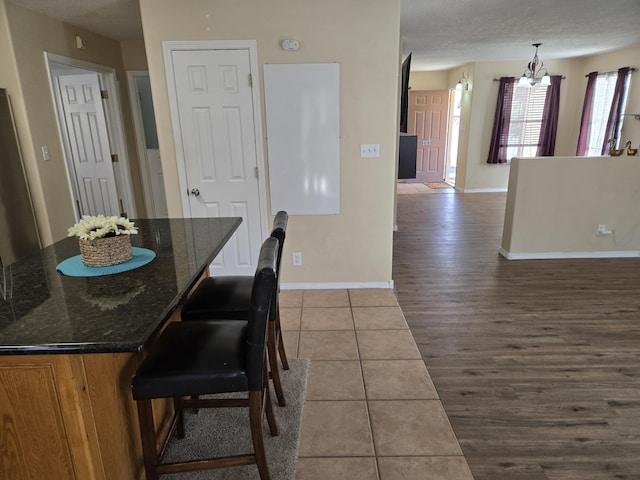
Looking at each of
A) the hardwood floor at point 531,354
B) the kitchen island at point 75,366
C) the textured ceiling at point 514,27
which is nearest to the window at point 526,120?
the textured ceiling at point 514,27

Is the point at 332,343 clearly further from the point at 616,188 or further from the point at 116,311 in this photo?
the point at 616,188

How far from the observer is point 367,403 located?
211 cm

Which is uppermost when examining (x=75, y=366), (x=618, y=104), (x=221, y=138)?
(x=618, y=104)

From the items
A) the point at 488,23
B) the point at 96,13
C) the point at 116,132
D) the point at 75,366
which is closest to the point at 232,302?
the point at 75,366

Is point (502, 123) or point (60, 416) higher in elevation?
point (502, 123)

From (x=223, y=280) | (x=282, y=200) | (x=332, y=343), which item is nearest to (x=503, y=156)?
(x=282, y=200)

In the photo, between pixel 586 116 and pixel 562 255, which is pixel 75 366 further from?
pixel 586 116

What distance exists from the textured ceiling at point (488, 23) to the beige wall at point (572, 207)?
1429 mm

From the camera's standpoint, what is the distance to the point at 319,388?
224 cm

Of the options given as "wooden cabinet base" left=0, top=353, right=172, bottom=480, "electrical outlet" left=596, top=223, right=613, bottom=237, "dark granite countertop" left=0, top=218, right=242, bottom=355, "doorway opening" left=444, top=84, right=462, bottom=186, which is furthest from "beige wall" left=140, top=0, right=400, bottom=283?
"doorway opening" left=444, top=84, right=462, bottom=186

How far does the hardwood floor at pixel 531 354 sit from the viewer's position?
1790 mm

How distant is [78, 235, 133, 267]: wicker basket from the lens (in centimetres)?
158

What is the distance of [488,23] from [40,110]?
453cm

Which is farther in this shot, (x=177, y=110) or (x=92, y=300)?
(x=177, y=110)
